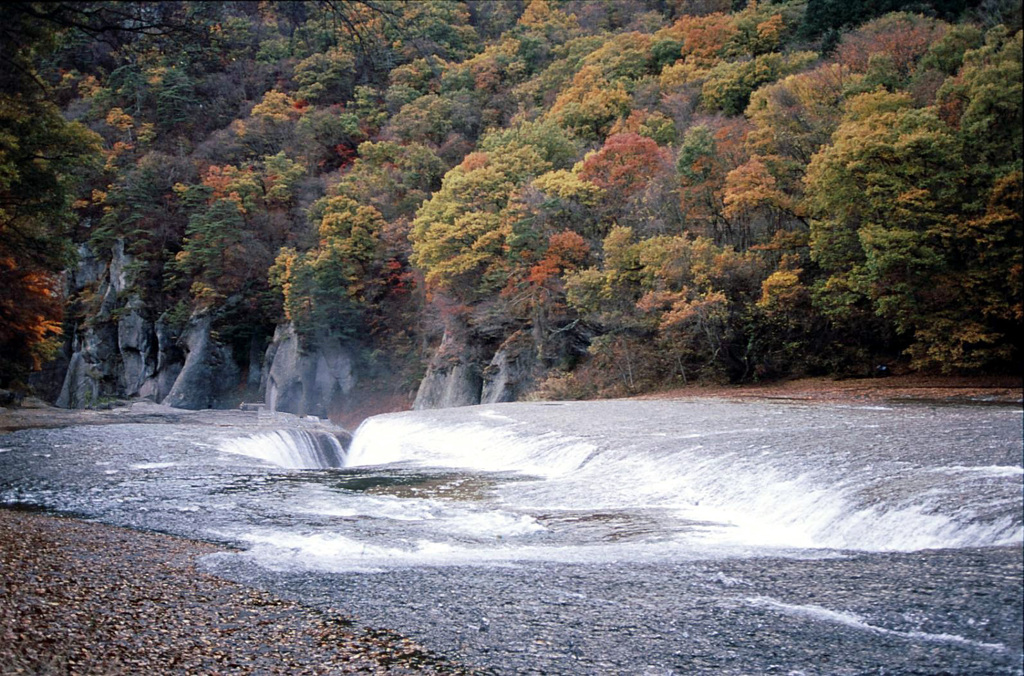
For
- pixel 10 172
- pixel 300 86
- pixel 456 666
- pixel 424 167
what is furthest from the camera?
pixel 424 167

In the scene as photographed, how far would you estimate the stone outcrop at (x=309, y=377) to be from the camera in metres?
42.8

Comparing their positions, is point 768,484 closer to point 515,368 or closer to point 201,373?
point 515,368

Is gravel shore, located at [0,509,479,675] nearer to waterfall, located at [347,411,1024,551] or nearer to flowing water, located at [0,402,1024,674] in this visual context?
flowing water, located at [0,402,1024,674]

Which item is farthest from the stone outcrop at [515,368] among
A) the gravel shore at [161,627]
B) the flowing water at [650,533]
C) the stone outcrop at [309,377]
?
the gravel shore at [161,627]

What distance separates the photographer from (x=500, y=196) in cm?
3438

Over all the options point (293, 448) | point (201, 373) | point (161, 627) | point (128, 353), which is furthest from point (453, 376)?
point (161, 627)

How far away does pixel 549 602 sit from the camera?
5.76 m

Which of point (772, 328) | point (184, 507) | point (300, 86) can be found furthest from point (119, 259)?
point (300, 86)

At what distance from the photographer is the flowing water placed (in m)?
4.75

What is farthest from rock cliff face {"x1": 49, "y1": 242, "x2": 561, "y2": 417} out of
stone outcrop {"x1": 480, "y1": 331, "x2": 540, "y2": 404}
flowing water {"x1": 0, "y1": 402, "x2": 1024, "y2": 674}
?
flowing water {"x1": 0, "y1": 402, "x2": 1024, "y2": 674}

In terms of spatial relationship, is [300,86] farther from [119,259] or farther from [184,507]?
[119,259]

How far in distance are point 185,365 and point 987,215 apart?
46685mm

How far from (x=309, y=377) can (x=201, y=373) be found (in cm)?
792

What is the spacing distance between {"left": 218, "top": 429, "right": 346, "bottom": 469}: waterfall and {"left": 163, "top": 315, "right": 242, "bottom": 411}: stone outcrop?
2689 centimetres
